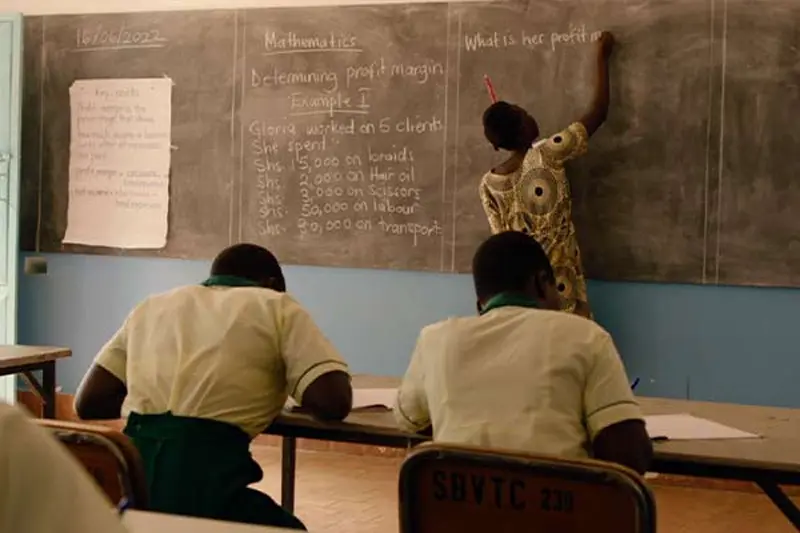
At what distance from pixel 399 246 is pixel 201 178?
1.22 m

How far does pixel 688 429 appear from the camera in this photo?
2436mm

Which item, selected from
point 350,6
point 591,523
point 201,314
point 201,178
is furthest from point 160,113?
point 591,523

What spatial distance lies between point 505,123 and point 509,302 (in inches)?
103

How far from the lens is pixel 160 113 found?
5.87m

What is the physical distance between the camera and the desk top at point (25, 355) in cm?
330

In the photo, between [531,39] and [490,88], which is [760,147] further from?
[490,88]

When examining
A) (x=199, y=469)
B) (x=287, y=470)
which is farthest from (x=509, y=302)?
(x=287, y=470)

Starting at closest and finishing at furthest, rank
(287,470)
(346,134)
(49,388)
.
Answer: (287,470) → (49,388) → (346,134)

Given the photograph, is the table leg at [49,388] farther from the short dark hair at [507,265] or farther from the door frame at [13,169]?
the door frame at [13,169]

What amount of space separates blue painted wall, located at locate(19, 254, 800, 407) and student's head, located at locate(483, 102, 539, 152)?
2.59ft

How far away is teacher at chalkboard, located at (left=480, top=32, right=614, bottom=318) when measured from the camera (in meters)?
4.68

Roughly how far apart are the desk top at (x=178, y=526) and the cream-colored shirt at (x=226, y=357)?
35.1 inches

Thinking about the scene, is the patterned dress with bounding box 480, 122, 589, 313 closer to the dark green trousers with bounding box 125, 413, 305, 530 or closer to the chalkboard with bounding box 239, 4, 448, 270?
the chalkboard with bounding box 239, 4, 448, 270

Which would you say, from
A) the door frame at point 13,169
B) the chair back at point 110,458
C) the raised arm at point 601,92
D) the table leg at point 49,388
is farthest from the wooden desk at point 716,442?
the door frame at point 13,169
